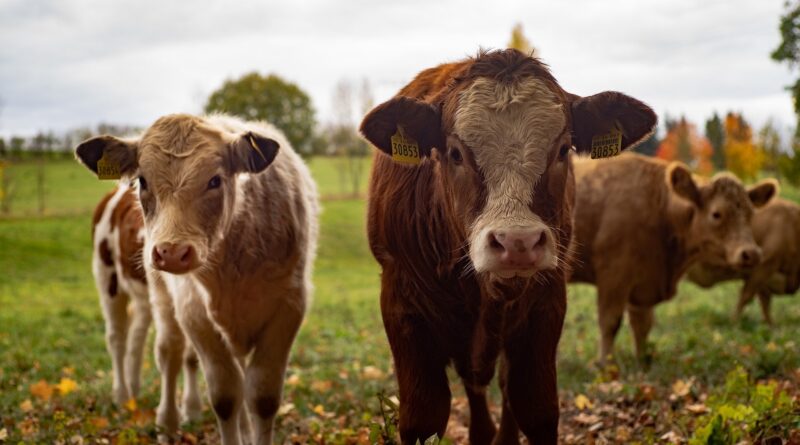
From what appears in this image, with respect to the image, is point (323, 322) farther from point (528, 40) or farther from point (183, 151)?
point (528, 40)

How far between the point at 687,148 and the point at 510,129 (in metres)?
67.9

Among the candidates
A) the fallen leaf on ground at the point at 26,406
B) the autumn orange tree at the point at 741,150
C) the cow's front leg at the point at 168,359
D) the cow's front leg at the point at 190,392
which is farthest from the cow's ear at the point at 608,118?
the autumn orange tree at the point at 741,150

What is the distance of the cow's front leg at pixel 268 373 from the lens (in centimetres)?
468

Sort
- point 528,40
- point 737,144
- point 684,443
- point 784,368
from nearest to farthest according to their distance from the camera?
point 684,443, point 784,368, point 528,40, point 737,144

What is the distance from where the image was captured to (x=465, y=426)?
5879 millimetres

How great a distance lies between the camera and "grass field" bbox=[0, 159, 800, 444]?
469cm

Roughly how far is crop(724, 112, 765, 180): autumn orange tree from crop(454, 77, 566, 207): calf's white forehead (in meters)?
56.4

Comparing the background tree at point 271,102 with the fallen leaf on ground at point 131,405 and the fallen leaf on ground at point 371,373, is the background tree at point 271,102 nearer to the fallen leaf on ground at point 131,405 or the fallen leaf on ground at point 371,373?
the fallen leaf on ground at point 371,373

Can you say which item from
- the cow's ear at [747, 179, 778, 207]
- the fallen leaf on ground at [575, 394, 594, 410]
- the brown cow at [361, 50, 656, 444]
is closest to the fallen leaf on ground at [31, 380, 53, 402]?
the brown cow at [361, 50, 656, 444]

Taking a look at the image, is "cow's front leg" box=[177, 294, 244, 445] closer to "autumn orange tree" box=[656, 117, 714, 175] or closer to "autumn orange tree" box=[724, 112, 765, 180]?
"autumn orange tree" box=[724, 112, 765, 180]

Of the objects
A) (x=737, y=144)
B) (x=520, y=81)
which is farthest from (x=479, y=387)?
(x=737, y=144)

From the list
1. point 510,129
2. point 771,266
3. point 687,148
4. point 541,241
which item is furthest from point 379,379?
point 687,148

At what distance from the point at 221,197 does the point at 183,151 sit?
33 centimetres

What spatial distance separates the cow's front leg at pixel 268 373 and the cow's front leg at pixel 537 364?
1.58 metres
